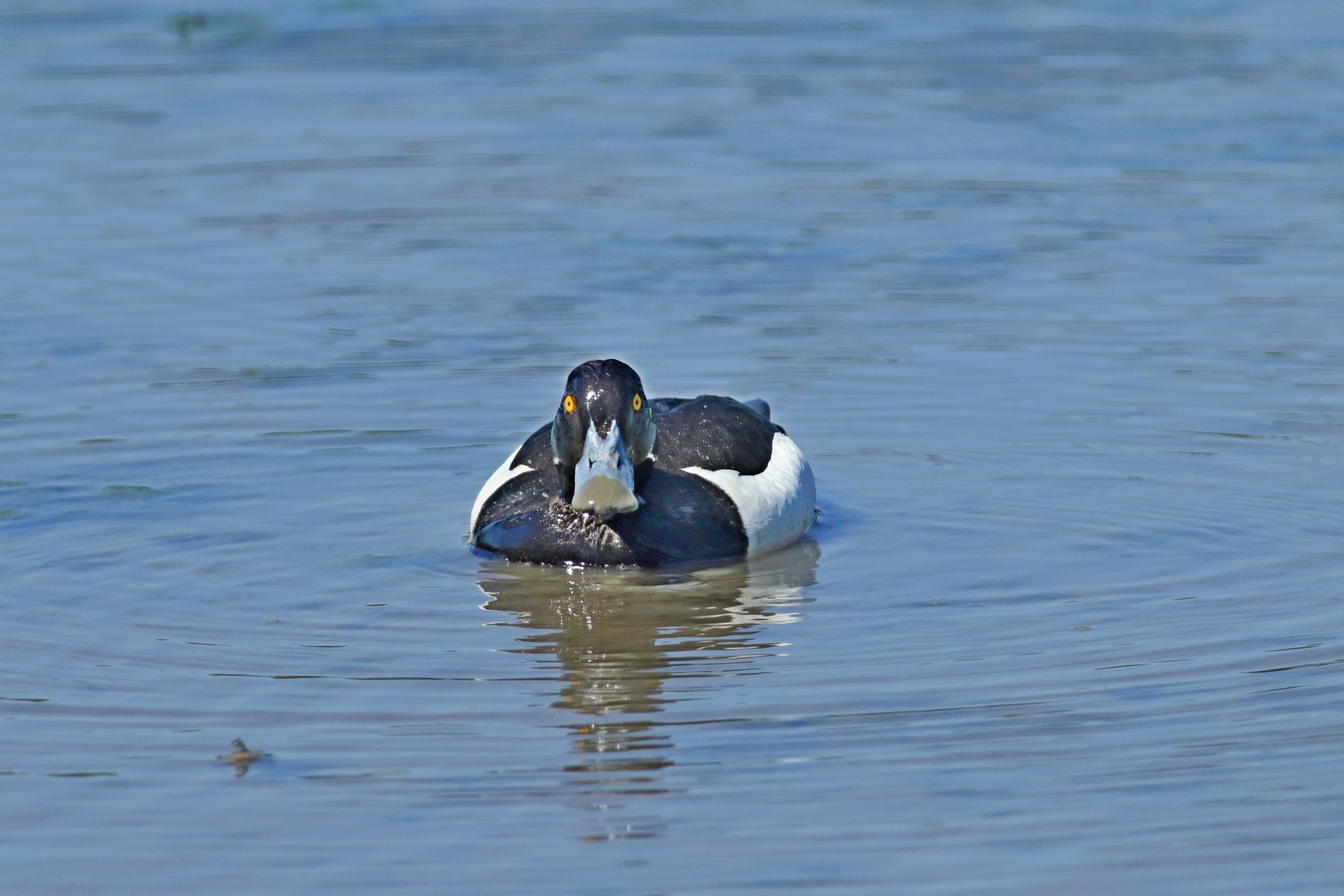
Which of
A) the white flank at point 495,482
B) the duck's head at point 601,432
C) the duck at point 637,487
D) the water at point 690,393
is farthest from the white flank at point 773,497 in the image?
the white flank at point 495,482

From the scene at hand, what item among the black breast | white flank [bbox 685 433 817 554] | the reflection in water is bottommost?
the reflection in water

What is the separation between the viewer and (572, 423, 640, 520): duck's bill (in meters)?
9.57

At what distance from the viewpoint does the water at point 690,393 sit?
648 centimetres

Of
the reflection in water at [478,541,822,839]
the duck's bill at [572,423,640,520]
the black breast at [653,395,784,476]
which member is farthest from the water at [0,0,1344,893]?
the black breast at [653,395,784,476]

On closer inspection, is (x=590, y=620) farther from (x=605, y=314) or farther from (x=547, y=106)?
(x=547, y=106)

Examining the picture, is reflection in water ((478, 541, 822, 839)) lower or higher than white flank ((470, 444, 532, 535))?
lower

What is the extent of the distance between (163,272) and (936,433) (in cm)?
608

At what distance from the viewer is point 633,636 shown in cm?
873

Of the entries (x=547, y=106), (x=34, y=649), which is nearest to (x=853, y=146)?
(x=547, y=106)

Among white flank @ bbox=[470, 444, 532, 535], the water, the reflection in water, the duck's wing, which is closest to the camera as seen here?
the water

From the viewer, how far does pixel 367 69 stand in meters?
22.4

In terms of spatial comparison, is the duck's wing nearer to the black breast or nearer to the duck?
the duck

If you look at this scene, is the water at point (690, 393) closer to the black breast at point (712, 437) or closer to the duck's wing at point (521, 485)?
the duck's wing at point (521, 485)

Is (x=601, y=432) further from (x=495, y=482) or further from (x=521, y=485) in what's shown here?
(x=495, y=482)
